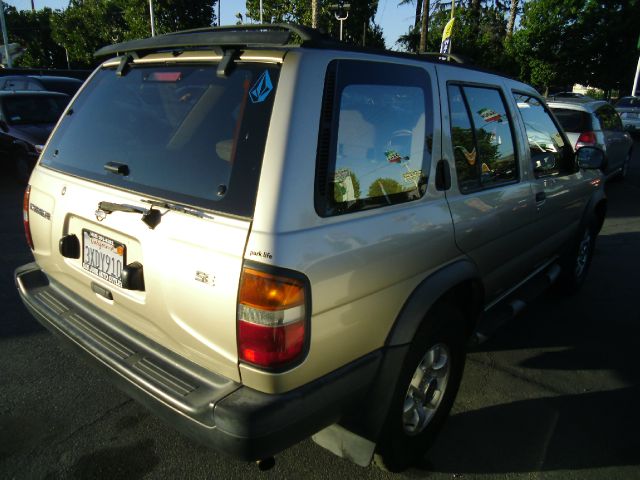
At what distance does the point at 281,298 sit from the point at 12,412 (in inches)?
80.6

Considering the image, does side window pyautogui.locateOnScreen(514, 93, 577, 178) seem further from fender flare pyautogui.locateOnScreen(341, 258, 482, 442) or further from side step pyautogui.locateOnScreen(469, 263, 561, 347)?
fender flare pyautogui.locateOnScreen(341, 258, 482, 442)

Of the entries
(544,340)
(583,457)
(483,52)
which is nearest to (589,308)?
(544,340)

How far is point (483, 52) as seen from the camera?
26.8 metres

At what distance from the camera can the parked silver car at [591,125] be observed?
25.7 feet

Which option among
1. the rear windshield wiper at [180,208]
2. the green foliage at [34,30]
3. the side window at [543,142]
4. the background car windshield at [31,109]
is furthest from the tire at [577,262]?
the green foliage at [34,30]

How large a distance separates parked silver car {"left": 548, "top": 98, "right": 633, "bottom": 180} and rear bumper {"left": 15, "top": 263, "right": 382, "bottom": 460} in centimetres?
704

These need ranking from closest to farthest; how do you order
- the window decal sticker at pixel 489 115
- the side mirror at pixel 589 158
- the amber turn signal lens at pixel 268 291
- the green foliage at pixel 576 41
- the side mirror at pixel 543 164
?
the amber turn signal lens at pixel 268 291 < the window decal sticker at pixel 489 115 < the side mirror at pixel 543 164 < the side mirror at pixel 589 158 < the green foliage at pixel 576 41

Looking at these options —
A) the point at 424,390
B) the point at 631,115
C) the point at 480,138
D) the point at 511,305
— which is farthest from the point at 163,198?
the point at 631,115

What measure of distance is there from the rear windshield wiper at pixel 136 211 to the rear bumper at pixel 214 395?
51 centimetres

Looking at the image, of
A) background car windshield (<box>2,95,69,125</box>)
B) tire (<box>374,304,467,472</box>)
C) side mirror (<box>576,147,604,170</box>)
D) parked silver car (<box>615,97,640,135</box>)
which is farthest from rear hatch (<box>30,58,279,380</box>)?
parked silver car (<box>615,97,640,135</box>)

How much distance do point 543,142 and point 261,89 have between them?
250 centimetres

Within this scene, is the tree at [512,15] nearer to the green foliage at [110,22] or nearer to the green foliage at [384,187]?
the green foliage at [110,22]

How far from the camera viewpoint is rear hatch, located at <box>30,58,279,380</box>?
164cm

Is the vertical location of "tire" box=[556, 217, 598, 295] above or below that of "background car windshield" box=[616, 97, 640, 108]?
below
